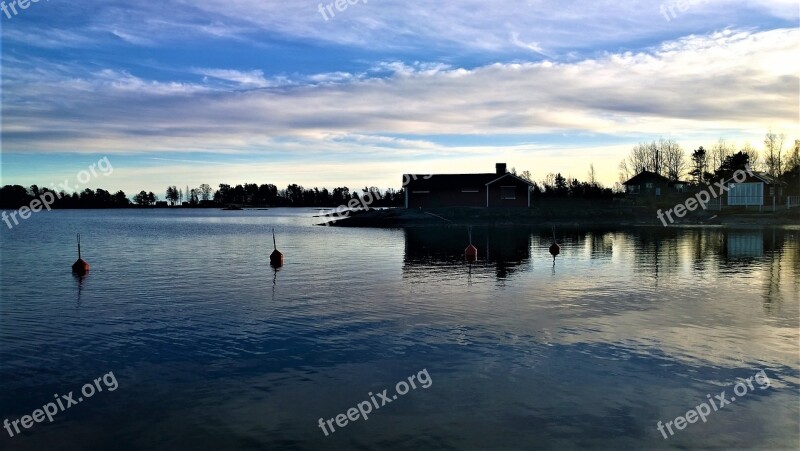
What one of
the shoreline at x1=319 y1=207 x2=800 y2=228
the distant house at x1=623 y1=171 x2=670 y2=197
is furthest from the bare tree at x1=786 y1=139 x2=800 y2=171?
the shoreline at x1=319 y1=207 x2=800 y2=228

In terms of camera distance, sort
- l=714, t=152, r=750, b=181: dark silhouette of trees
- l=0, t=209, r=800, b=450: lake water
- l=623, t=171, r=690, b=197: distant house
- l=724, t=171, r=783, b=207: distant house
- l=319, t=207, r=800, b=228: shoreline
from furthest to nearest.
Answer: l=623, t=171, r=690, b=197: distant house, l=714, t=152, r=750, b=181: dark silhouette of trees, l=724, t=171, r=783, b=207: distant house, l=319, t=207, r=800, b=228: shoreline, l=0, t=209, r=800, b=450: lake water

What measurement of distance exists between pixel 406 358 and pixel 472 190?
8333 cm

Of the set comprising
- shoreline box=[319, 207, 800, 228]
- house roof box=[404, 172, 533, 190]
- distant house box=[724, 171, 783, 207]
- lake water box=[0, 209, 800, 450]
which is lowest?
lake water box=[0, 209, 800, 450]

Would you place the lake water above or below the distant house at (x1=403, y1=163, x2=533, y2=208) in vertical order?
below

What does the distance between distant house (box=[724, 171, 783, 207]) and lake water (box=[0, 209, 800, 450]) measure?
7542cm

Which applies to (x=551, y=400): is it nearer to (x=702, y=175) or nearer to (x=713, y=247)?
(x=713, y=247)

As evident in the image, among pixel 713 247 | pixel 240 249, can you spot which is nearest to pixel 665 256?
pixel 713 247

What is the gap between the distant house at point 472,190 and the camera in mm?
97562

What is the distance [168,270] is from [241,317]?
1782 centimetres

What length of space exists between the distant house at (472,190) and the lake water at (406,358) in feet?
209

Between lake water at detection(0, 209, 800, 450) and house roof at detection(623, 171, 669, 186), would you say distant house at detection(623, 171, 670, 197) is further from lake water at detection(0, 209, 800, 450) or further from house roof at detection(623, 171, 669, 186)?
lake water at detection(0, 209, 800, 450)

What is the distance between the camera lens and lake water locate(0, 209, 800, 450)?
11367mm

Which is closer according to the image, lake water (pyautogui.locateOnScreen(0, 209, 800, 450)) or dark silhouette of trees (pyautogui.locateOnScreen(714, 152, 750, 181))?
lake water (pyautogui.locateOnScreen(0, 209, 800, 450))

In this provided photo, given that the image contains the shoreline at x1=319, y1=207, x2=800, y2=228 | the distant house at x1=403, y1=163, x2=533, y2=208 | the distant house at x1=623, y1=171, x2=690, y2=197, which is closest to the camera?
the shoreline at x1=319, y1=207, x2=800, y2=228
